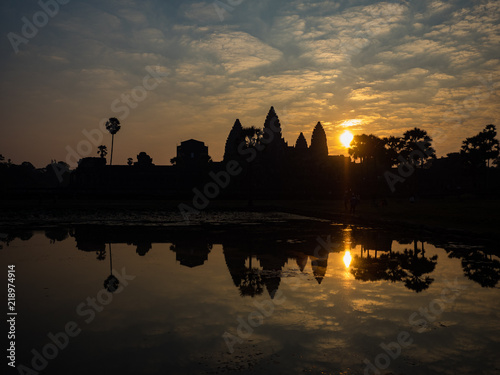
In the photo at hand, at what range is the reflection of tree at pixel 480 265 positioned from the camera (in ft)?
28.1

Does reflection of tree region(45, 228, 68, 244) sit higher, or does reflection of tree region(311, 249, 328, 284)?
reflection of tree region(311, 249, 328, 284)

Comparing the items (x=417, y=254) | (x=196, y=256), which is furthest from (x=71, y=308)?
(x=417, y=254)

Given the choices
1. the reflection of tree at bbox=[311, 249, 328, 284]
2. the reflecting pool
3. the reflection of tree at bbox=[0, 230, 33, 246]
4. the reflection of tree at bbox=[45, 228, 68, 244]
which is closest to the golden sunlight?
the reflecting pool

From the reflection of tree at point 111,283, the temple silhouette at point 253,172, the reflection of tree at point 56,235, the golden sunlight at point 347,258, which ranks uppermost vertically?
the temple silhouette at point 253,172

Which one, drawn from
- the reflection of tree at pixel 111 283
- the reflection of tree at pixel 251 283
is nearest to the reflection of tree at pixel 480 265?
the reflection of tree at pixel 251 283

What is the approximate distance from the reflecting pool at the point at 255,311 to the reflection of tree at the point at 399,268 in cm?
3

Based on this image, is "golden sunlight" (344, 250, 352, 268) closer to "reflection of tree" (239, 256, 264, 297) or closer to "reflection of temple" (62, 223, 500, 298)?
"reflection of temple" (62, 223, 500, 298)

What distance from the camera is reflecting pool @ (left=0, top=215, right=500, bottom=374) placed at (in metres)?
4.48

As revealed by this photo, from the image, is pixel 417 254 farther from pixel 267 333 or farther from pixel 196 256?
pixel 267 333

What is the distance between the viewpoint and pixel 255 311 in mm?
6320

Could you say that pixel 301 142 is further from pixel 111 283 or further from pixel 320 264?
pixel 111 283

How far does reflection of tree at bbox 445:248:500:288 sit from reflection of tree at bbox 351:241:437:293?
69cm

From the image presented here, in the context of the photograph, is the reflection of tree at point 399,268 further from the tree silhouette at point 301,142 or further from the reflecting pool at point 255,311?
the tree silhouette at point 301,142

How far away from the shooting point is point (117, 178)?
80.1 meters
